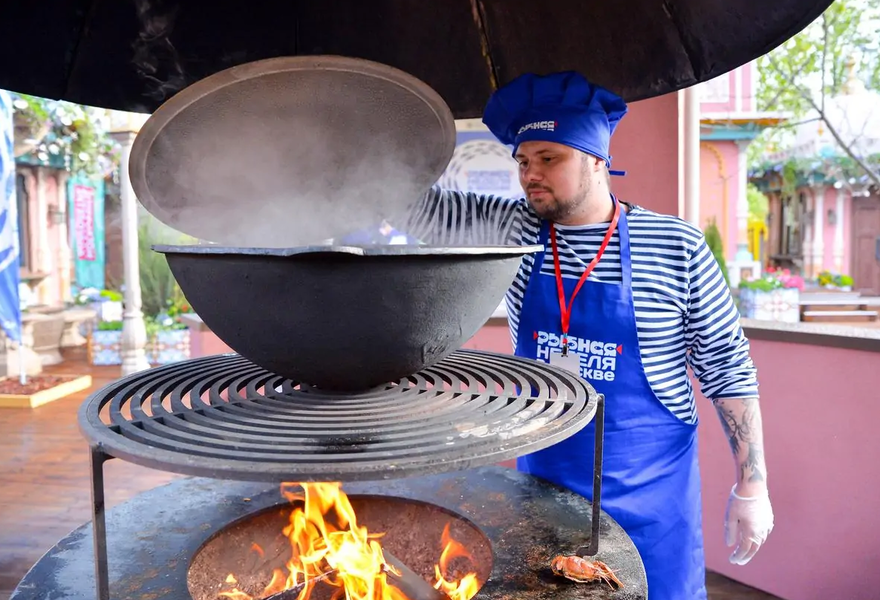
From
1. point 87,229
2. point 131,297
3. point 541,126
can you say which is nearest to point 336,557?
point 541,126

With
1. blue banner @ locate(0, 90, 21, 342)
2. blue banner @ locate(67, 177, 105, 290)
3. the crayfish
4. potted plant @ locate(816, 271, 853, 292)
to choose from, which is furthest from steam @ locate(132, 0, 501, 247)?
potted plant @ locate(816, 271, 853, 292)

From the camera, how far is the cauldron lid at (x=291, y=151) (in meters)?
1.69

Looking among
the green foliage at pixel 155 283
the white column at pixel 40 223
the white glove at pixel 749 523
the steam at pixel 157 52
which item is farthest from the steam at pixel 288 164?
the white column at pixel 40 223

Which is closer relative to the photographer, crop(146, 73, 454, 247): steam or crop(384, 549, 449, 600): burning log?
crop(384, 549, 449, 600): burning log

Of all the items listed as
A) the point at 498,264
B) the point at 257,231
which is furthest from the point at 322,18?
the point at 498,264

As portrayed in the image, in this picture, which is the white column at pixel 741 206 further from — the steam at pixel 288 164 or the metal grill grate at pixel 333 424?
the metal grill grate at pixel 333 424

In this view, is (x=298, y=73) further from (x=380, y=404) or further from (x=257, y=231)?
(x=380, y=404)

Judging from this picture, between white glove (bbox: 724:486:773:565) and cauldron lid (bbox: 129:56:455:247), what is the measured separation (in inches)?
51.5

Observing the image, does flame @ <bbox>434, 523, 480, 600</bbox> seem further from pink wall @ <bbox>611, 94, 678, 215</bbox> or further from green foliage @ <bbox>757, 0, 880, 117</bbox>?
green foliage @ <bbox>757, 0, 880, 117</bbox>

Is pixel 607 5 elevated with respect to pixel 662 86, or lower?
elevated

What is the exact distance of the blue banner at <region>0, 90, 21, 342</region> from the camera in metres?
5.43

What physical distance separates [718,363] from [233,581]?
4.65 ft

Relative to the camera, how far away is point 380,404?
1278mm

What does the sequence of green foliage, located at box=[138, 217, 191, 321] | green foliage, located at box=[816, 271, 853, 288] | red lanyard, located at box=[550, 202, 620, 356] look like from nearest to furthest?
red lanyard, located at box=[550, 202, 620, 356]
green foliage, located at box=[138, 217, 191, 321]
green foliage, located at box=[816, 271, 853, 288]
